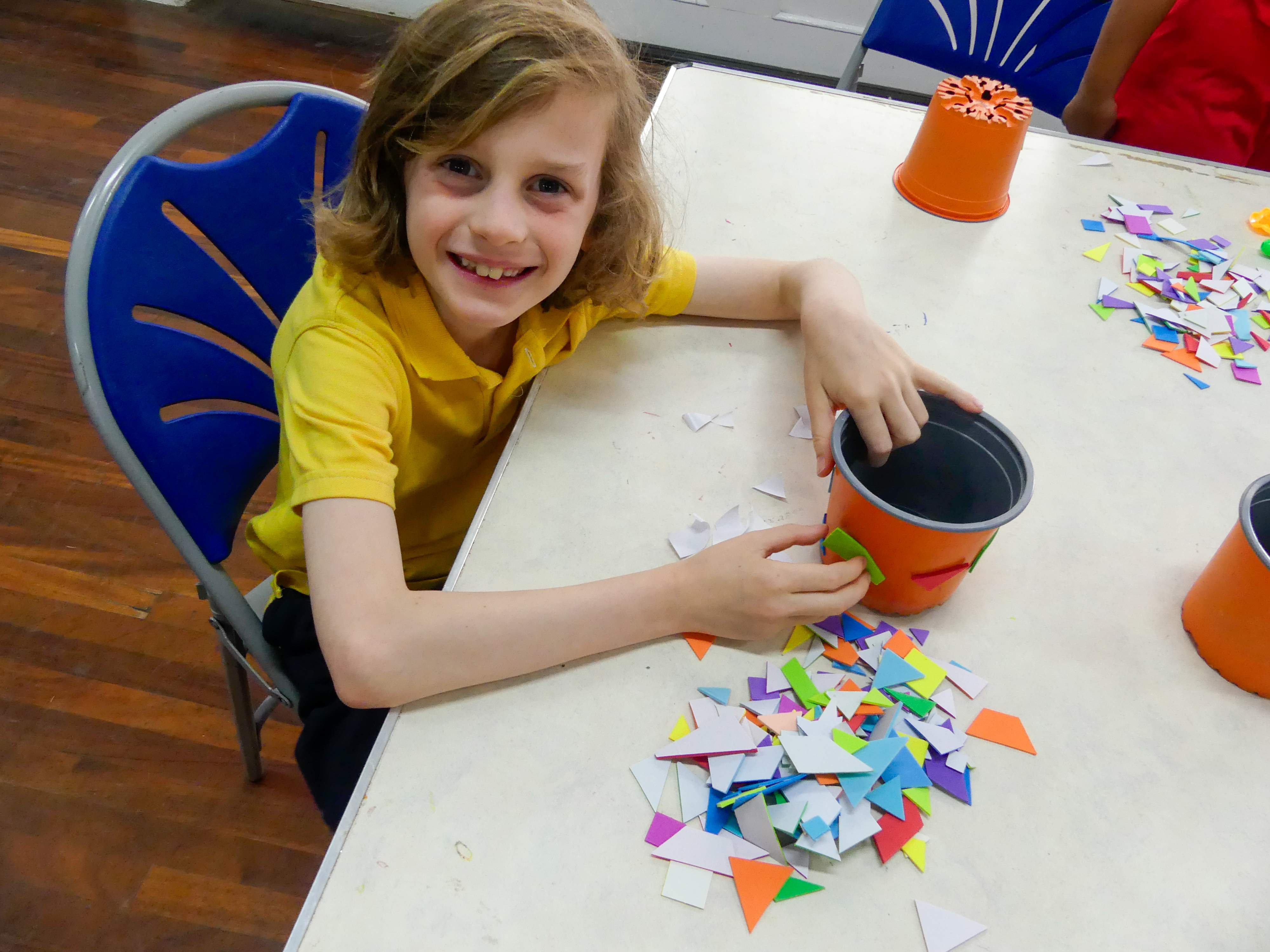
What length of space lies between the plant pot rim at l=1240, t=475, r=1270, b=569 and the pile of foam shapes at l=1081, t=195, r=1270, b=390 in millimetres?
307

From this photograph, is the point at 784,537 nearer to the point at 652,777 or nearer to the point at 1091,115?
the point at 652,777

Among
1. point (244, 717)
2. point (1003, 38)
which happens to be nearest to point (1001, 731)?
point (244, 717)

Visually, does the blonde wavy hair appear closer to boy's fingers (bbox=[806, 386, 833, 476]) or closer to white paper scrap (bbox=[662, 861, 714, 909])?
boy's fingers (bbox=[806, 386, 833, 476])

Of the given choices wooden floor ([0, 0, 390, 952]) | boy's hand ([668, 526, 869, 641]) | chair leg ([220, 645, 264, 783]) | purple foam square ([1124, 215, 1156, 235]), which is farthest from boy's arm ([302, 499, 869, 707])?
wooden floor ([0, 0, 390, 952])

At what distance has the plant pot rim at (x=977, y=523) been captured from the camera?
0.58m

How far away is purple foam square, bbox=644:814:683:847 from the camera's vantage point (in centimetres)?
52

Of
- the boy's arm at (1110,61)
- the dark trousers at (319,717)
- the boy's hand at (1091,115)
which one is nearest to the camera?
the dark trousers at (319,717)

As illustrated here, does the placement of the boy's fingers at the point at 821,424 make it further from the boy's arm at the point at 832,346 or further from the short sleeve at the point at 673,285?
the short sleeve at the point at 673,285

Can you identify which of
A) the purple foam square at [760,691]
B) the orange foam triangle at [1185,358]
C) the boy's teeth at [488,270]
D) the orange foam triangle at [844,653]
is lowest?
the purple foam square at [760,691]

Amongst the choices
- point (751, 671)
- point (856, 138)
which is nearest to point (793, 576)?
point (751, 671)

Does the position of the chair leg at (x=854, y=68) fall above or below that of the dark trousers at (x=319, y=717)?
above

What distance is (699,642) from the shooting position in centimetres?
64

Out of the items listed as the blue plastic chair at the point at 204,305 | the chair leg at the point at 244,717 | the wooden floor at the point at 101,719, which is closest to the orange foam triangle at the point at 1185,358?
the blue plastic chair at the point at 204,305

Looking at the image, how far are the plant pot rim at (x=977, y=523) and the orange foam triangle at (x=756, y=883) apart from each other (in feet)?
0.76
